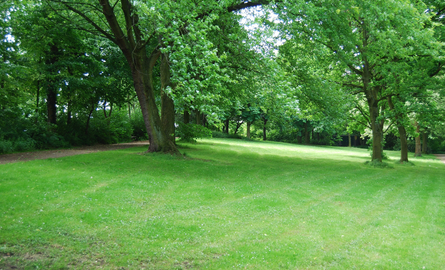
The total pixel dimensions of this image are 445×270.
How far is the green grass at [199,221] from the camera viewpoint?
5.96 meters

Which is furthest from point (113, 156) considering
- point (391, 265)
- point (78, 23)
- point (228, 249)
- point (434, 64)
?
point (434, 64)

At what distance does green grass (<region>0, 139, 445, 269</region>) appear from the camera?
596cm

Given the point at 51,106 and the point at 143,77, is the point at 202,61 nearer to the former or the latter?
the point at 143,77

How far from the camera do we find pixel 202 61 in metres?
10.0

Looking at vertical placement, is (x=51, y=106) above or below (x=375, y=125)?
above

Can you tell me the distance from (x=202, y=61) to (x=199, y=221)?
16.6ft

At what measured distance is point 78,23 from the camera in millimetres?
16562

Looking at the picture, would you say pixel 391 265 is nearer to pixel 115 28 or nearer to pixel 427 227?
pixel 427 227

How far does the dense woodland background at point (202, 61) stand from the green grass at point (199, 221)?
3.00 m

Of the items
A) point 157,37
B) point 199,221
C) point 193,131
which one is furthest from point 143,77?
point 199,221

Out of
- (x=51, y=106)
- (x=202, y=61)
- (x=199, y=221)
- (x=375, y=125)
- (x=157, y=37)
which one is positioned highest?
(x=157, y=37)

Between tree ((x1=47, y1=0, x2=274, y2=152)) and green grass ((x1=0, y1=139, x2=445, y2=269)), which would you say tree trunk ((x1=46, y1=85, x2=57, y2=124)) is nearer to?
tree ((x1=47, y1=0, x2=274, y2=152))

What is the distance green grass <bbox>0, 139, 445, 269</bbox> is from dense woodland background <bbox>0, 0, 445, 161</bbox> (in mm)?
3001

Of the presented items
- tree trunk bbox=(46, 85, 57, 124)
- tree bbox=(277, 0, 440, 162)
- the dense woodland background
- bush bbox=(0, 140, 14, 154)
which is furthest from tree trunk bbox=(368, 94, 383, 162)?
bush bbox=(0, 140, 14, 154)
